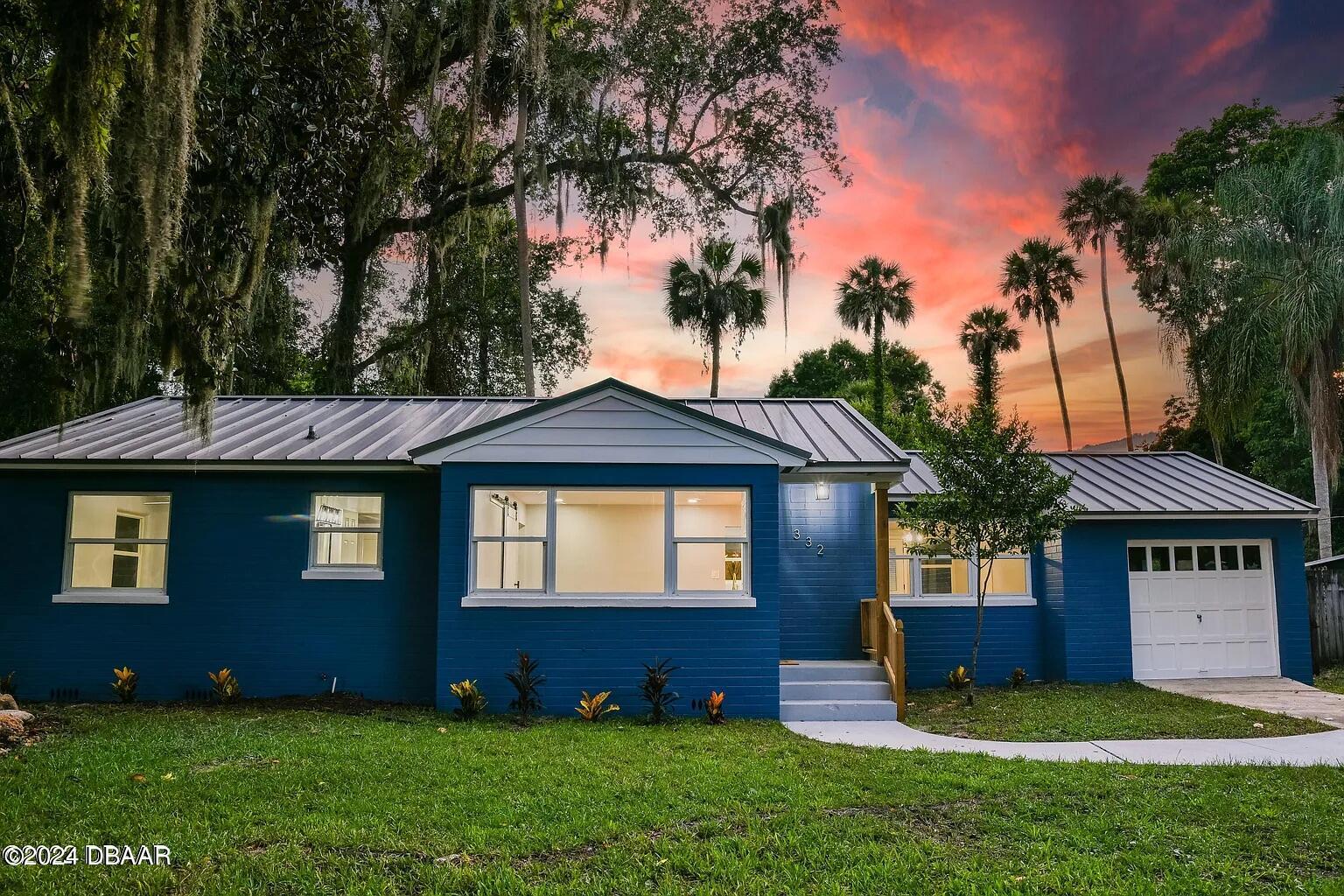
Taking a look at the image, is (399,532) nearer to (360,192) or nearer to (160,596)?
(160,596)

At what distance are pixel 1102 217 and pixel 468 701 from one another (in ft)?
79.8

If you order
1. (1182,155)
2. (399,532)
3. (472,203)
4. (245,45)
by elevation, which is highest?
(1182,155)

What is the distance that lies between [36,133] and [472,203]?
11.8m

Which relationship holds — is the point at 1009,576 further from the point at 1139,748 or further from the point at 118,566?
Answer: the point at 118,566

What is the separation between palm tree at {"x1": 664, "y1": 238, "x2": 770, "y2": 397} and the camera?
24703mm

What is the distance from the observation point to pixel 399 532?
10.4m

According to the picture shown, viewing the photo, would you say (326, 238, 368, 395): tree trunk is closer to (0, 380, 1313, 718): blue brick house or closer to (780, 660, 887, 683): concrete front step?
(0, 380, 1313, 718): blue brick house

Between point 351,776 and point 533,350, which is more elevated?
point 533,350

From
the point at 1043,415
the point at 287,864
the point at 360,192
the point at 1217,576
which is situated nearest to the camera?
the point at 287,864

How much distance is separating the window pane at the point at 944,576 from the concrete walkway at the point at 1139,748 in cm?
405

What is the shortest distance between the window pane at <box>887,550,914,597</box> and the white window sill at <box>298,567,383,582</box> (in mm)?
7243

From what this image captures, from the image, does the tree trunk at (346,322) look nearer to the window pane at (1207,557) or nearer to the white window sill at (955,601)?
the white window sill at (955,601)

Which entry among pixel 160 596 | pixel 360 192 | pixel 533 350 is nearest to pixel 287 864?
pixel 160 596

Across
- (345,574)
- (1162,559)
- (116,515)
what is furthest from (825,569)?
(116,515)
